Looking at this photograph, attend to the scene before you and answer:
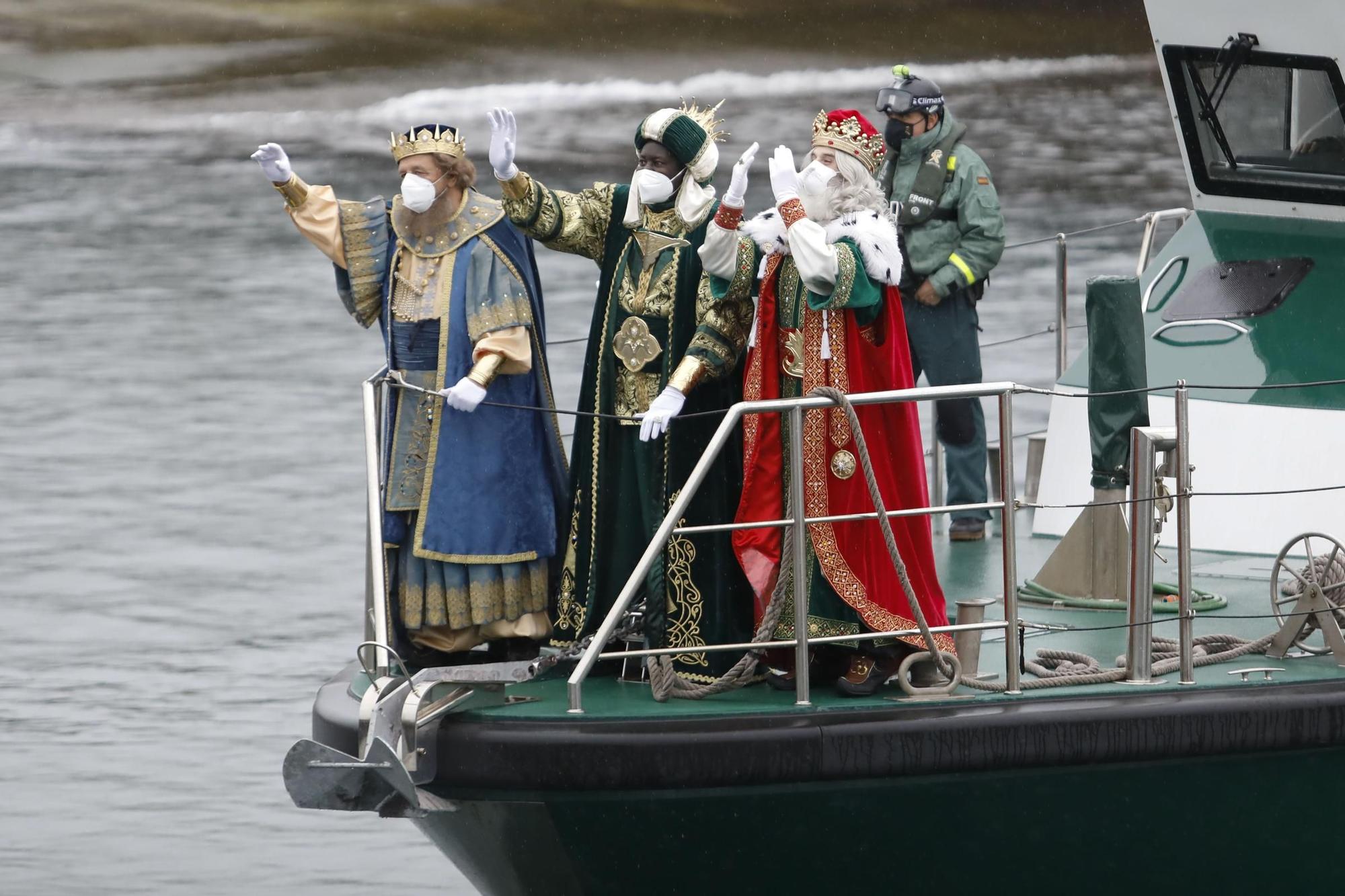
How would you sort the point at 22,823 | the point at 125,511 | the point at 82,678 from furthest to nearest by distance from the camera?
the point at 125,511 < the point at 82,678 < the point at 22,823

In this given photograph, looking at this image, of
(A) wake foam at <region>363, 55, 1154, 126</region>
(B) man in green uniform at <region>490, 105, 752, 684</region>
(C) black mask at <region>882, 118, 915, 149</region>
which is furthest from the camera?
(A) wake foam at <region>363, 55, 1154, 126</region>

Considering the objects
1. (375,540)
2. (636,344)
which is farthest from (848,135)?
(375,540)

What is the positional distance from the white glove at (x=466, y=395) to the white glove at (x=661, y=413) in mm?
416

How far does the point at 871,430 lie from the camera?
16.7 ft

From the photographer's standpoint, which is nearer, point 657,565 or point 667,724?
point 667,724

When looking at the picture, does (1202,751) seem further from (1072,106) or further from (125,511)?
(1072,106)

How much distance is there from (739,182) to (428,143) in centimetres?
85

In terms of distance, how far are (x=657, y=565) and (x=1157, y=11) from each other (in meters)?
2.63

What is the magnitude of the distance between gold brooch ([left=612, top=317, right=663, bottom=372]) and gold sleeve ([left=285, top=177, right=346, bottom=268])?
0.73 m

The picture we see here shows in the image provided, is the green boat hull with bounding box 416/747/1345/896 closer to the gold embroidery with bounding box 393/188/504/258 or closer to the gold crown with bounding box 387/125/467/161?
the gold embroidery with bounding box 393/188/504/258

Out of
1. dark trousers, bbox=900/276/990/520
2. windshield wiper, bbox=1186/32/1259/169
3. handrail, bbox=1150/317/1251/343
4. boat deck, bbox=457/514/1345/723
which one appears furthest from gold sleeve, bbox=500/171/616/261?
windshield wiper, bbox=1186/32/1259/169

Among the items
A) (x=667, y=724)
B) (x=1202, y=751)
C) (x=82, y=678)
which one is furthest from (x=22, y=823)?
(x=1202, y=751)

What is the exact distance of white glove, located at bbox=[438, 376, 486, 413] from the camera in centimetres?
525

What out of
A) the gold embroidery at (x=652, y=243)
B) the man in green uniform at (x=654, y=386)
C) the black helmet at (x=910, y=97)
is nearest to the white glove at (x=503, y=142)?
the man in green uniform at (x=654, y=386)
